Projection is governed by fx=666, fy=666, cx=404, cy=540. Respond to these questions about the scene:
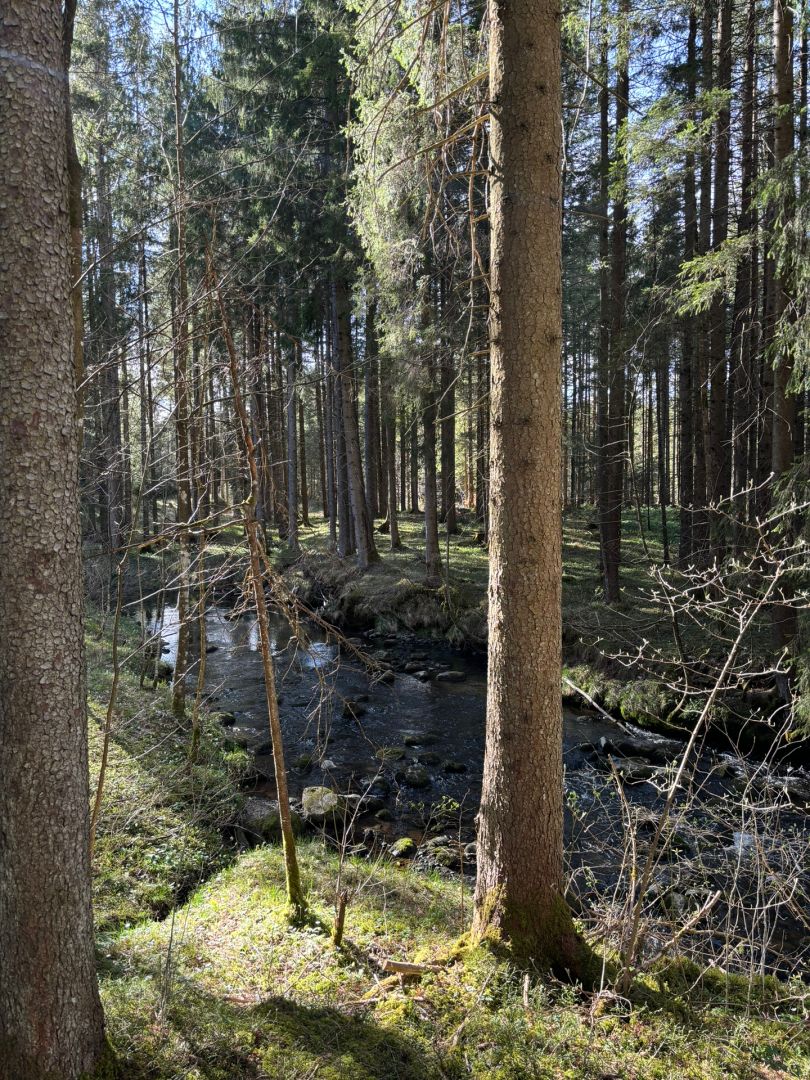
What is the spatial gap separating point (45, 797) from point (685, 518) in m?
14.5

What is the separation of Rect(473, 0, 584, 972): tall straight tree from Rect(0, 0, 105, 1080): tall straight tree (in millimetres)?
2037

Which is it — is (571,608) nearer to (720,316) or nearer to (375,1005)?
(720,316)

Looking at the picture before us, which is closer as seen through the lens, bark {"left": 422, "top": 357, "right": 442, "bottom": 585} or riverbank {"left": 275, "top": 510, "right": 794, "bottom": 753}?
riverbank {"left": 275, "top": 510, "right": 794, "bottom": 753}

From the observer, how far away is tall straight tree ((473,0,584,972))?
3.38m

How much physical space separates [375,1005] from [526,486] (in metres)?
2.75

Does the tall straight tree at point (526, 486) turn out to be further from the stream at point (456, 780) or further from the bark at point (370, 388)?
the bark at point (370, 388)

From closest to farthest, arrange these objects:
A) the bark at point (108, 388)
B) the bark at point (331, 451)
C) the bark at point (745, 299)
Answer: the bark at point (108, 388) < the bark at point (745, 299) < the bark at point (331, 451)

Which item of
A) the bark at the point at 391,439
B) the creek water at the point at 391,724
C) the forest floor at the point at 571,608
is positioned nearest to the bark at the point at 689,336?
the forest floor at the point at 571,608

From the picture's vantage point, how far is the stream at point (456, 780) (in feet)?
16.5

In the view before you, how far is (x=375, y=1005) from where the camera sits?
3377 mm

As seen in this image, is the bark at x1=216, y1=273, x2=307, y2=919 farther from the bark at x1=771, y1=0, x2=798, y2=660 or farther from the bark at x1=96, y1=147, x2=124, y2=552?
the bark at x1=771, y1=0, x2=798, y2=660

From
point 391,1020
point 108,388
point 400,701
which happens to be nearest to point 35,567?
point 391,1020

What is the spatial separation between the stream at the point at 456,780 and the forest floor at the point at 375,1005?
693mm

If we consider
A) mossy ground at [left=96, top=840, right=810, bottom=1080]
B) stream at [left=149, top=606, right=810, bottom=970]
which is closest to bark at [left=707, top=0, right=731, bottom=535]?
stream at [left=149, top=606, right=810, bottom=970]
